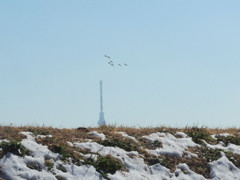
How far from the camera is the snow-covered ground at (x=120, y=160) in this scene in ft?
36.1

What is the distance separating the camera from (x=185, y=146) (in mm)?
15234

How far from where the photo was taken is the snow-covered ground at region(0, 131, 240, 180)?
1102 centimetres

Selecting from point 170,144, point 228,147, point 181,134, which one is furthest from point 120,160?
point 228,147

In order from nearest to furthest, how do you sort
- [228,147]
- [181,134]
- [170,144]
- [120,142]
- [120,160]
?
1. [120,160]
2. [120,142]
3. [170,144]
4. [228,147]
5. [181,134]

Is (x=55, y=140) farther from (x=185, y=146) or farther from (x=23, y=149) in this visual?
(x=185, y=146)

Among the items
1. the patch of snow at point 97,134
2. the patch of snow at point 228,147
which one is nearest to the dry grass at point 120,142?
the patch of snow at point 97,134

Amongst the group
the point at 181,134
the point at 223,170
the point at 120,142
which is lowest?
the point at 223,170

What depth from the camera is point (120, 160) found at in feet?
41.5

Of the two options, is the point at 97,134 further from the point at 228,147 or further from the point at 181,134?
the point at 228,147

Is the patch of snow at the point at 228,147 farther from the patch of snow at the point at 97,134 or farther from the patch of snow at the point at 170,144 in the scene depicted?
the patch of snow at the point at 97,134

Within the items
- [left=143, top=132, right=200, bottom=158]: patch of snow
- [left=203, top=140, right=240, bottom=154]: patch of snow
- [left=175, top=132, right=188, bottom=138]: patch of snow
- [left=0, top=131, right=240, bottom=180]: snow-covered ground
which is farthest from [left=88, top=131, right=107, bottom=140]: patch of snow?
[left=203, top=140, right=240, bottom=154]: patch of snow

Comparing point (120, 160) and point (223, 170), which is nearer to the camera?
point (120, 160)

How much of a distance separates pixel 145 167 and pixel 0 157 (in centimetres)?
423

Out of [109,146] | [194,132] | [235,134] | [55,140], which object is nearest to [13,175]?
[55,140]
